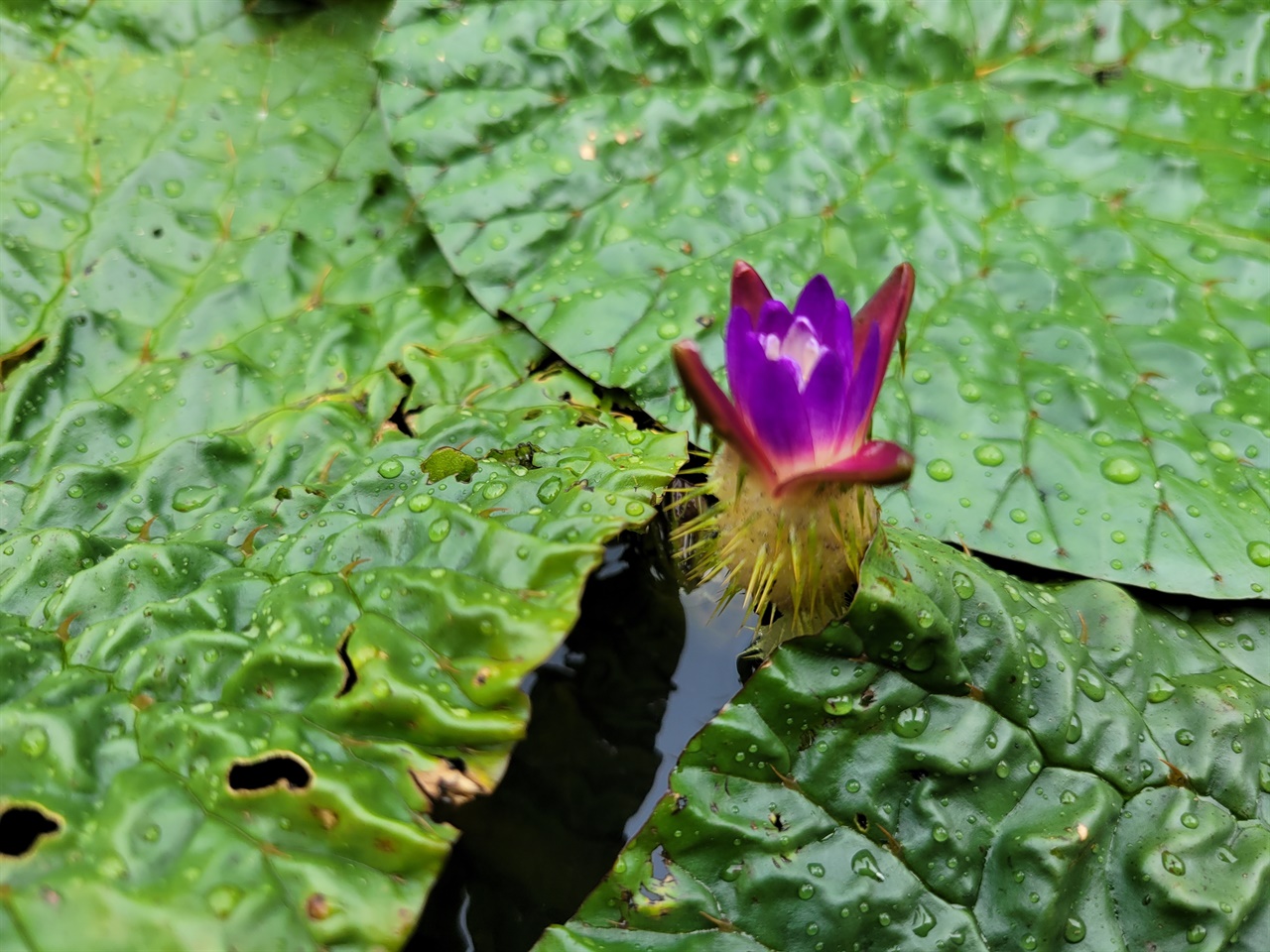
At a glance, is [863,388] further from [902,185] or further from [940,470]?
[902,185]

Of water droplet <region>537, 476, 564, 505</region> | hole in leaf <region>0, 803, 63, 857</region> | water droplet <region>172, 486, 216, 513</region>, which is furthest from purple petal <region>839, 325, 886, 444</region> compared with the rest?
water droplet <region>172, 486, 216, 513</region>

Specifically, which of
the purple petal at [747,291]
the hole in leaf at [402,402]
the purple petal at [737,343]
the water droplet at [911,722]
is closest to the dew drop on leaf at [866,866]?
the water droplet at [911,722]

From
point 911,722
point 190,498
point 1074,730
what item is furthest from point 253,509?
point 1074,730

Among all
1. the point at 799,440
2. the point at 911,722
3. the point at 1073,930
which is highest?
the point at 799,440

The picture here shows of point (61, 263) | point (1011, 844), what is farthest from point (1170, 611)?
→ point (61, 263)

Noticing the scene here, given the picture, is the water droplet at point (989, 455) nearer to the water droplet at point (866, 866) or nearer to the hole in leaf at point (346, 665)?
the water droplet at point (866, 866)

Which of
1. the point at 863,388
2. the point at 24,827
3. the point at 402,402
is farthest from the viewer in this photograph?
the point at 402,402
